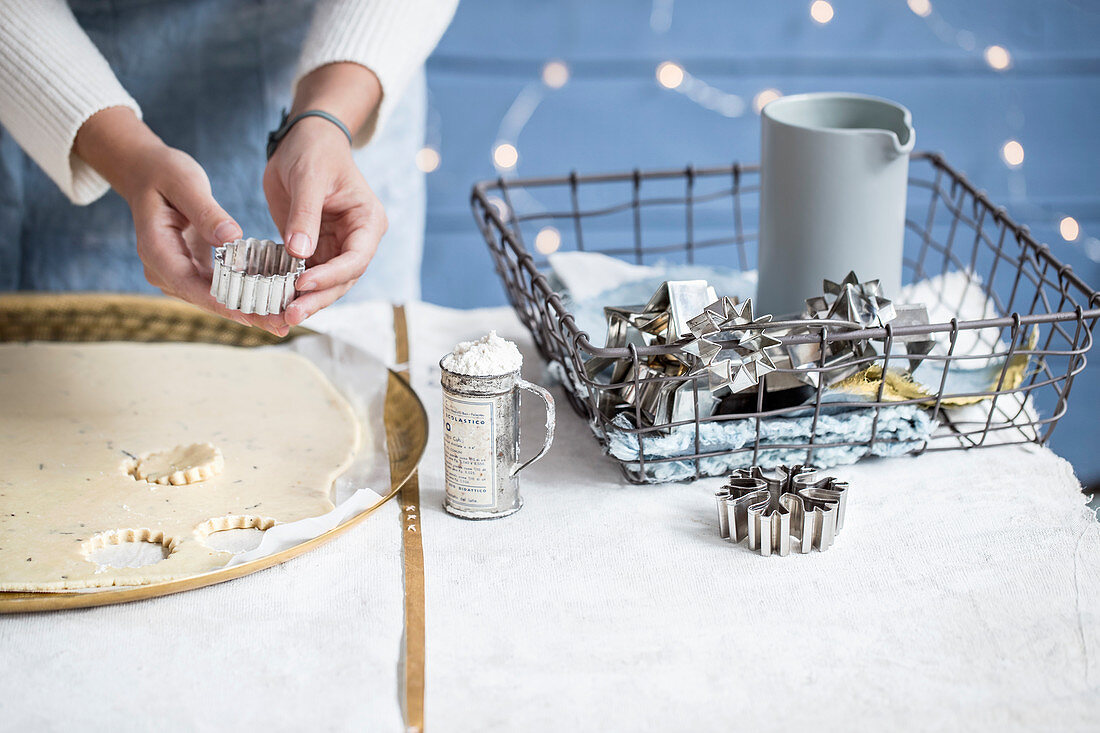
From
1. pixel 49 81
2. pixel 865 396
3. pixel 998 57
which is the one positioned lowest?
pixel 865 396

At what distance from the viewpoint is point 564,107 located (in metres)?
1.79

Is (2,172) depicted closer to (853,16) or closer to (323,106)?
(323,106)

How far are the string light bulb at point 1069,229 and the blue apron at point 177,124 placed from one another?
4.72ft

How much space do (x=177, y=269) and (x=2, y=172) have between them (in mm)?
648

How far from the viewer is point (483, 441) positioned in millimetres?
634

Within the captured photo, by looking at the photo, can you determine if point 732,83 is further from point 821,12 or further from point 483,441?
point 483,441

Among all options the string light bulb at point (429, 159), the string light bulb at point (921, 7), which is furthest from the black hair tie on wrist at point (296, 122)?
the string light bulb at point (921, 7)

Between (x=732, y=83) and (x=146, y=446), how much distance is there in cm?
142

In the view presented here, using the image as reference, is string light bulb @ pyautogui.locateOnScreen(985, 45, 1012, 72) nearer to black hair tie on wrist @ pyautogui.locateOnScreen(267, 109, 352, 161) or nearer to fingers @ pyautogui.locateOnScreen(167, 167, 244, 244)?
black hair tie on wrist @ pyautogui.locateOnScreen(267, 109, 352, 161)

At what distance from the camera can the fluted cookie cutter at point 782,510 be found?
61 cm

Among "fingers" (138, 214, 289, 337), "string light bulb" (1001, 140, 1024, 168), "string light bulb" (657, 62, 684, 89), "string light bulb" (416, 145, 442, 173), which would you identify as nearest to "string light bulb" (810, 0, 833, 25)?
"string light bulb" (657, 62, 684, 89)

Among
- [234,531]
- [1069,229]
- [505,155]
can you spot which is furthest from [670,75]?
[234,531]

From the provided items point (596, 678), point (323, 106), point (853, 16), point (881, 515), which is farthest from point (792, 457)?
point (853, 16)

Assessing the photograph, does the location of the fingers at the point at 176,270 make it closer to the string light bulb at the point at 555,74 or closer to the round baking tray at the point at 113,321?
the round baking tray at the point at 113,321
